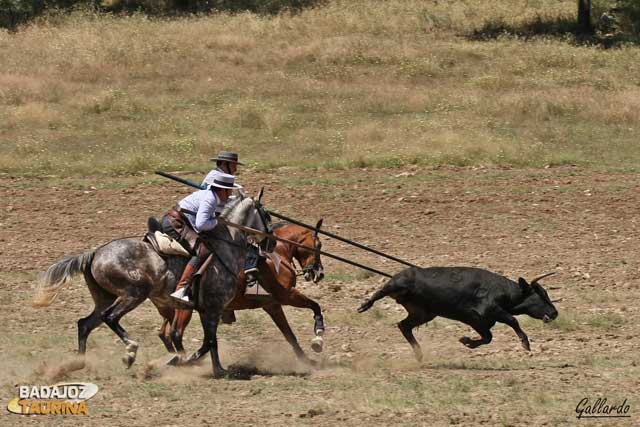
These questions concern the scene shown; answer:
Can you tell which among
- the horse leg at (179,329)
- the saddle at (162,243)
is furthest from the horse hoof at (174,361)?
the saddle at (162,243)

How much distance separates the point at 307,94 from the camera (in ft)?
98.6

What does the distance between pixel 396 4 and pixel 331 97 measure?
44.7 ft

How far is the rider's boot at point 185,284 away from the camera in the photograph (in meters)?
11.7

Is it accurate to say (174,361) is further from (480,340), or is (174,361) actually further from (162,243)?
(480,340)

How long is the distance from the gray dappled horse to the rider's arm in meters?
0.28

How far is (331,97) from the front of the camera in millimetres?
29875

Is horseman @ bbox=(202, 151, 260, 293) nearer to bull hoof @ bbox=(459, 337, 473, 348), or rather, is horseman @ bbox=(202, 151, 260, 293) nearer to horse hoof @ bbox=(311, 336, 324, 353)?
horse hoof @ bbox=(311, 336, 324, 353)

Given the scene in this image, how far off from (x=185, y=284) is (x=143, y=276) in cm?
44

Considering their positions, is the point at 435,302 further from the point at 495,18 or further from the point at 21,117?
the point at 495,18

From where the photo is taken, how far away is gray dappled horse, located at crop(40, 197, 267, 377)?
11570 mm

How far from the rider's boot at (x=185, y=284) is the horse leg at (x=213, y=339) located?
0.99 feet

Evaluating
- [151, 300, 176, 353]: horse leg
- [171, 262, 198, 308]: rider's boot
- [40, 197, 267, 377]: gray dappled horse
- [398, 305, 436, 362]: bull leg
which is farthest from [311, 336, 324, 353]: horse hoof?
[151, 300, 176, 353]: horse leg

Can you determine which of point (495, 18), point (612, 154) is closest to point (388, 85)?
point (612, 154)

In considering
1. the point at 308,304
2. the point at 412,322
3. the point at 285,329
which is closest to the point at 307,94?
the point at 308,304
